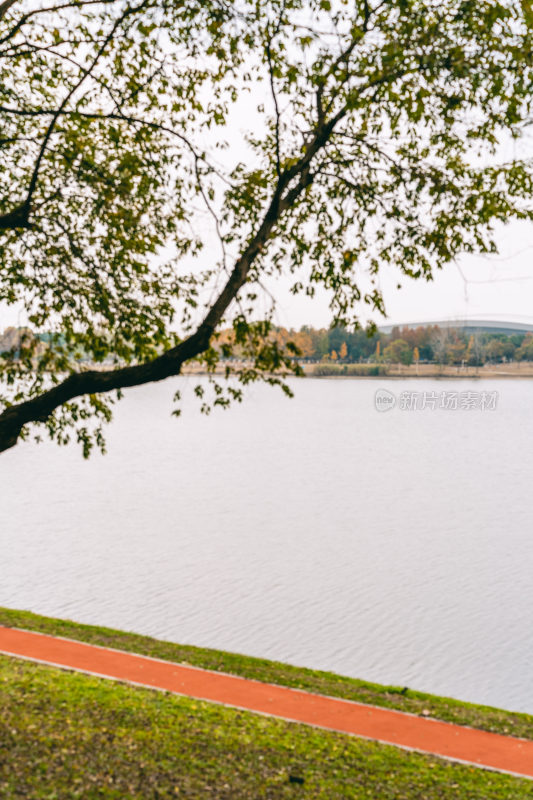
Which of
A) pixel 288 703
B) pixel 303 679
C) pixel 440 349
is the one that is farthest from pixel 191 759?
pixel 440 349

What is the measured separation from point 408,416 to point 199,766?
3699 inches

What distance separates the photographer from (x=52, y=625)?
12.4 m

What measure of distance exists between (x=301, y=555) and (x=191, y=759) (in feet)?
57.8

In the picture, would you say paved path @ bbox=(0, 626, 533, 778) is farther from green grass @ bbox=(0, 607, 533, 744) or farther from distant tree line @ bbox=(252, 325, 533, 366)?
distant tree line @ bbox=(252, 325, 533, 366)

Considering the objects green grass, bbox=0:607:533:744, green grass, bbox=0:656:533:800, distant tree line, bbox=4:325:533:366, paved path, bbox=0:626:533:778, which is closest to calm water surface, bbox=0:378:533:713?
green grass, bbox=0:656:533:800

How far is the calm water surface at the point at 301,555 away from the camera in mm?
16188

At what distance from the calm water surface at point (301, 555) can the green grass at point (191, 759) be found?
3.56m

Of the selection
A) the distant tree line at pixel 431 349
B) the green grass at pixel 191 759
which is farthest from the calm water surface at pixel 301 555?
the distant tree line at pixel 431 349

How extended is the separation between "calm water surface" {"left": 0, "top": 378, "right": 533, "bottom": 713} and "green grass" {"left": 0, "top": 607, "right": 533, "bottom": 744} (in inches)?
149

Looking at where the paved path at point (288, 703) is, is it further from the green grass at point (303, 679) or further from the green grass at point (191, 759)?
the green grass at point (191, 759)

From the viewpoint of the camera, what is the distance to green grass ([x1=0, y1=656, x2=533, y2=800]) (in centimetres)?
646

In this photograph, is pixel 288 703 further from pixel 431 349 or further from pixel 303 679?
pixel 431 349

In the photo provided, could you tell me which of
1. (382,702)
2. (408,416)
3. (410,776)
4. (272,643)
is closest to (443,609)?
(272,643)

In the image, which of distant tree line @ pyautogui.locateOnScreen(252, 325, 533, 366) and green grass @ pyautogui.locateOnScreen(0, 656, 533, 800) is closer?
green grass @ pyautogui.locateOnScreen(0, 656, 533, 800)
